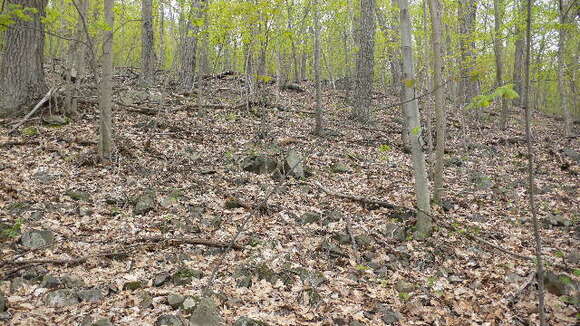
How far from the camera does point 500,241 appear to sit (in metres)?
5.84

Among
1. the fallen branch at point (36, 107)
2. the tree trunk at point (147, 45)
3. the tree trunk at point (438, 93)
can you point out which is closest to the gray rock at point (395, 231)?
the tree trunk at point (438, 93)

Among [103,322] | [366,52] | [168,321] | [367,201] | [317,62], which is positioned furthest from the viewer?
[366,52]

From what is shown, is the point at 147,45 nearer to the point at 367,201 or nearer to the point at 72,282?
the point at 367,201

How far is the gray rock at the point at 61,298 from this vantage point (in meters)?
3.98

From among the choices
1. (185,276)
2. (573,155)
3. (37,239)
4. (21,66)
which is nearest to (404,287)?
(185,276)

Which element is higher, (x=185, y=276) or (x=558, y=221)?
(x=558, y=221)

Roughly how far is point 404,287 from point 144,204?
4.11m

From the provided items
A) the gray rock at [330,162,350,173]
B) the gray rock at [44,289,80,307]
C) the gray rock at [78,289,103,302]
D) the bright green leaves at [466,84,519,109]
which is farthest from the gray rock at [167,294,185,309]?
the gray rock at [330,162,350,173]

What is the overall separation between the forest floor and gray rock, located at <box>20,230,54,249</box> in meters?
0.03

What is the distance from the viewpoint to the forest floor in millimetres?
4215

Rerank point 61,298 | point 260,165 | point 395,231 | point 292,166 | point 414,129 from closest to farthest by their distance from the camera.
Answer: point 61,298, point 414,129, point 395,231, point 292,166, point 260,165

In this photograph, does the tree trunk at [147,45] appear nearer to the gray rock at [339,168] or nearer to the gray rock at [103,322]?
the gray rock at [339,168]

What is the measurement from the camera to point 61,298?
4.04 meters

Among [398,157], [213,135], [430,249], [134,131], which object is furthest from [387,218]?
[134,131]
